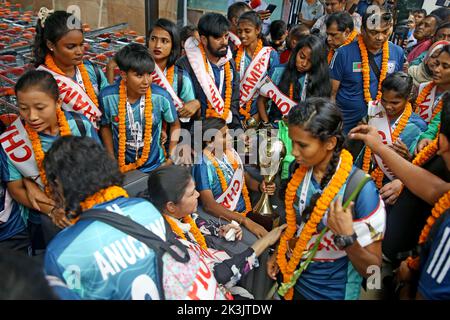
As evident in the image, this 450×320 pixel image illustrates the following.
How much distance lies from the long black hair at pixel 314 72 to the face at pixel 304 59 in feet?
0.09

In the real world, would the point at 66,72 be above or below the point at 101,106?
above

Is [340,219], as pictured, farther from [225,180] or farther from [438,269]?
[225,180]

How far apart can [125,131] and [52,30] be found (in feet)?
3.08

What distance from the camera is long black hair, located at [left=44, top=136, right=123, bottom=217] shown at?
168cm

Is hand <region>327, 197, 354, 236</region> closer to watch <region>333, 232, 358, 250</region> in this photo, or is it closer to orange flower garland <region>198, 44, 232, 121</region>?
watch <region>333, 232, 358, 250</region>

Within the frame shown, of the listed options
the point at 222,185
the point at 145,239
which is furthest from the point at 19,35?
the point at 145,239

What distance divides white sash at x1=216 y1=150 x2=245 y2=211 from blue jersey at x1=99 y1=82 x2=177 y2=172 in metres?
0.64

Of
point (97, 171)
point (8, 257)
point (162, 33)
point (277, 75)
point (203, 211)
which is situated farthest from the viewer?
point (277, 75)

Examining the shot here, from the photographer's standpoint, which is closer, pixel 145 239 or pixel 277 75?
pixel 145 239

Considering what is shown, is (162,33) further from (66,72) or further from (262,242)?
(262,242)

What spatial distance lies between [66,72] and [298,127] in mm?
2089

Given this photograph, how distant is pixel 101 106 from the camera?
9.95ft

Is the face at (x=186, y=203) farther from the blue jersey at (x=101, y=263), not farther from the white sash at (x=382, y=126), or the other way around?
the white sash at (x=382, y=126)

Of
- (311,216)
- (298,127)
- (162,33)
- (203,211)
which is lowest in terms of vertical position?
(203,211)
